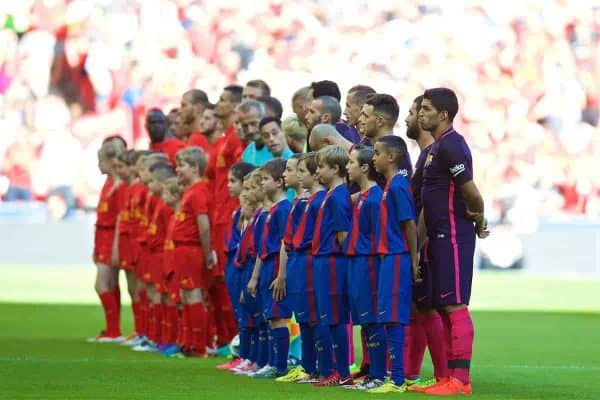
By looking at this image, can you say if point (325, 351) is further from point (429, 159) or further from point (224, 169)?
point (224, 169)

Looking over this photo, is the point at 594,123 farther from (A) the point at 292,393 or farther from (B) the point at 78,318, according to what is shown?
(A) the point at 292,393

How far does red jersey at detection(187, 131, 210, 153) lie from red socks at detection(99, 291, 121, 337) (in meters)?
1.69

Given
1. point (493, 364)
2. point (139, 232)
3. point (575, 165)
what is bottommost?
point (493, 364)

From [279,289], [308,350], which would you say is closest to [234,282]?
[279,289]

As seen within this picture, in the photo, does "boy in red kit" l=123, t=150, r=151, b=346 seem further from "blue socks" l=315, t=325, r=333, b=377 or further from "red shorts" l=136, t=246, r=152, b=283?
"blue socks" l=315, t=325, r=333, b=377

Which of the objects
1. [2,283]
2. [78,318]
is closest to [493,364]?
[78,318]

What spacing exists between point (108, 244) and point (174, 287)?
7.17 ft

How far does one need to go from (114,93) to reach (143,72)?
3.02 ft

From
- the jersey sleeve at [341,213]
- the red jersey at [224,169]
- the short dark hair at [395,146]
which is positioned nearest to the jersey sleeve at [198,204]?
the red jersey at [224,169]

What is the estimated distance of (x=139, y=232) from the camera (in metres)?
12.8

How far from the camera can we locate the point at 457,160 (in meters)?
7.97

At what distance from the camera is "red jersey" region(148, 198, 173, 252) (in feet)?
39.5

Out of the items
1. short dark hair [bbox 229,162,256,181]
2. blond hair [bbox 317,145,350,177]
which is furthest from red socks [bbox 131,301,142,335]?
blond hair [bbox 317,145,350,177]

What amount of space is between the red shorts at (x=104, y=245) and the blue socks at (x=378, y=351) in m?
5.53
